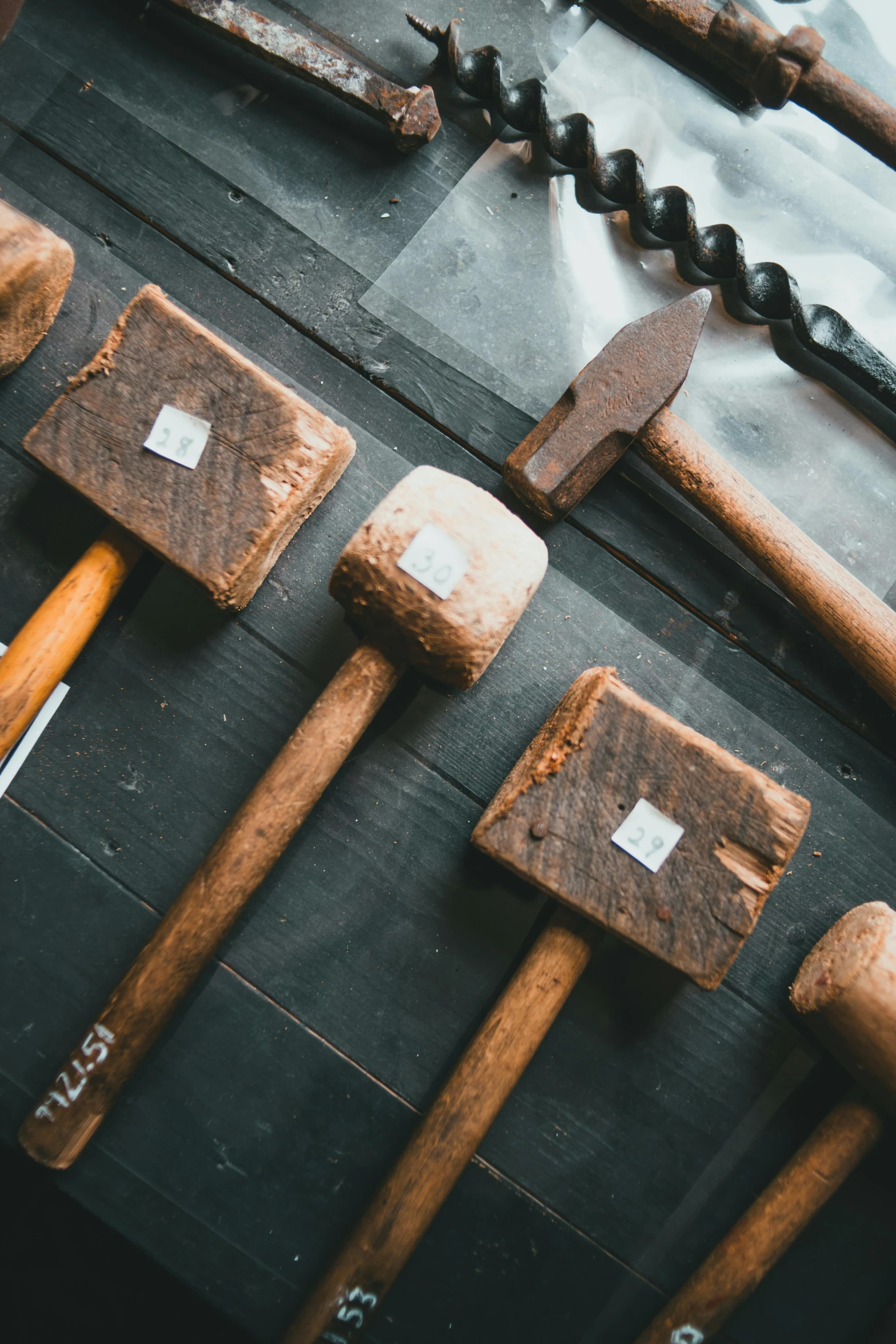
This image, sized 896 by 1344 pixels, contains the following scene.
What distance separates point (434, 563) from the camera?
1.08 meters

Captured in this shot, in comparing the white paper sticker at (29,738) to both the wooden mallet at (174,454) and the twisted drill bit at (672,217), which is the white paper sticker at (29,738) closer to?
the wooden mallet at (174,454)

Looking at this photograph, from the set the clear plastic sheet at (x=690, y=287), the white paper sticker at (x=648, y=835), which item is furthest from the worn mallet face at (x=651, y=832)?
the clear plastic sheet at (x=690, y=287)

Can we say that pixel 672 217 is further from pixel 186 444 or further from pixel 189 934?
pixel 189 934

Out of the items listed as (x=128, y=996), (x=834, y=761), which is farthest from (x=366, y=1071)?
(x=834, y=761)

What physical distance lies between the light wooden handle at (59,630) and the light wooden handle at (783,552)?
0.86 m

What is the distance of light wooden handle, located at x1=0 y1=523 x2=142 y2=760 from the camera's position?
116cm

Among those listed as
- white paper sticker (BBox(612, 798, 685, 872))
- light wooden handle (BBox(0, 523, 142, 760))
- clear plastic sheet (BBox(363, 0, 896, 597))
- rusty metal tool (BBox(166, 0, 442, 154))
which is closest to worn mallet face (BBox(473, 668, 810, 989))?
white paper sticker (BBox(612, 798, 685, 872))

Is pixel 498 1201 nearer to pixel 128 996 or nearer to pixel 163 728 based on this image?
pixel 128 996

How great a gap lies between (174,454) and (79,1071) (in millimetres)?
904

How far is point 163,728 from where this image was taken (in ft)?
4.30

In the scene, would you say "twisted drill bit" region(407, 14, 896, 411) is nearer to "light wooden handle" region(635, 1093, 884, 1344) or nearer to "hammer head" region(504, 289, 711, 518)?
"hammer head" region(504, 289, 711, 518)

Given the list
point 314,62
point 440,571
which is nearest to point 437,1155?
point 440,571

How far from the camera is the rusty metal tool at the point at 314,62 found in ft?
4.33

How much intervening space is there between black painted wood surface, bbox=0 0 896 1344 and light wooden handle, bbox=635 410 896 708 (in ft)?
0.42
